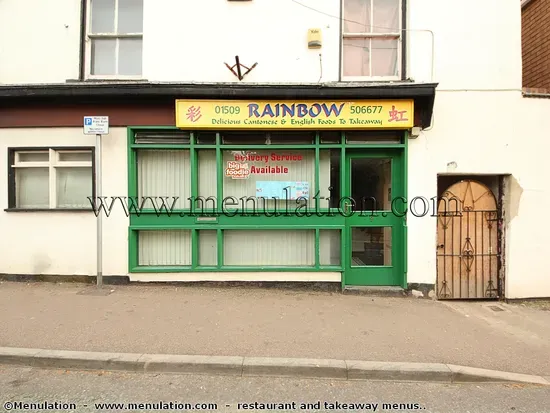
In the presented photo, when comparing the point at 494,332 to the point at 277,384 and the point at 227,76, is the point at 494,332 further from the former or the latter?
the point at 227,76

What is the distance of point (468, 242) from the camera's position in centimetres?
550

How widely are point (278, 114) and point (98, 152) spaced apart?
10.5ft

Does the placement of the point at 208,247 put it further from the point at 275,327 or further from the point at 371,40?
the point at 371,40

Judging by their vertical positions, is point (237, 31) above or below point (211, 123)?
above

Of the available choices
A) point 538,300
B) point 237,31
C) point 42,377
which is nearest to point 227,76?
point 237,31

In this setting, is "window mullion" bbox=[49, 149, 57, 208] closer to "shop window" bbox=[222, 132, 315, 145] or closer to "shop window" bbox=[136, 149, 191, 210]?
"shop window" bbox=[136, 149, 191, 210]

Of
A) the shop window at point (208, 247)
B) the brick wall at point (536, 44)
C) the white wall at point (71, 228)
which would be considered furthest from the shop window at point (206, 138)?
the brick wall at point (536, 44)

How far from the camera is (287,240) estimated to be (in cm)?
573

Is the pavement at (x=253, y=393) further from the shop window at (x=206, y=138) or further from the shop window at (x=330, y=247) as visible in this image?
the shop window at (x=206, y=138)

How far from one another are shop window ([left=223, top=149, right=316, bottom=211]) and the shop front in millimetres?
19

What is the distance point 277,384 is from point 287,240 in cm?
295

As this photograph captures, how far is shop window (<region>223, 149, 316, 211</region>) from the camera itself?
5.68m

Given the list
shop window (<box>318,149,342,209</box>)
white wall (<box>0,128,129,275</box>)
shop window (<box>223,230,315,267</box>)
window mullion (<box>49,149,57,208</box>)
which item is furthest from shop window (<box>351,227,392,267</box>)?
window mullion (<box>49,149,57,208</box>)

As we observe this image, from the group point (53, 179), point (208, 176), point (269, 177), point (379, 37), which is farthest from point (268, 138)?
point (53, 179)
